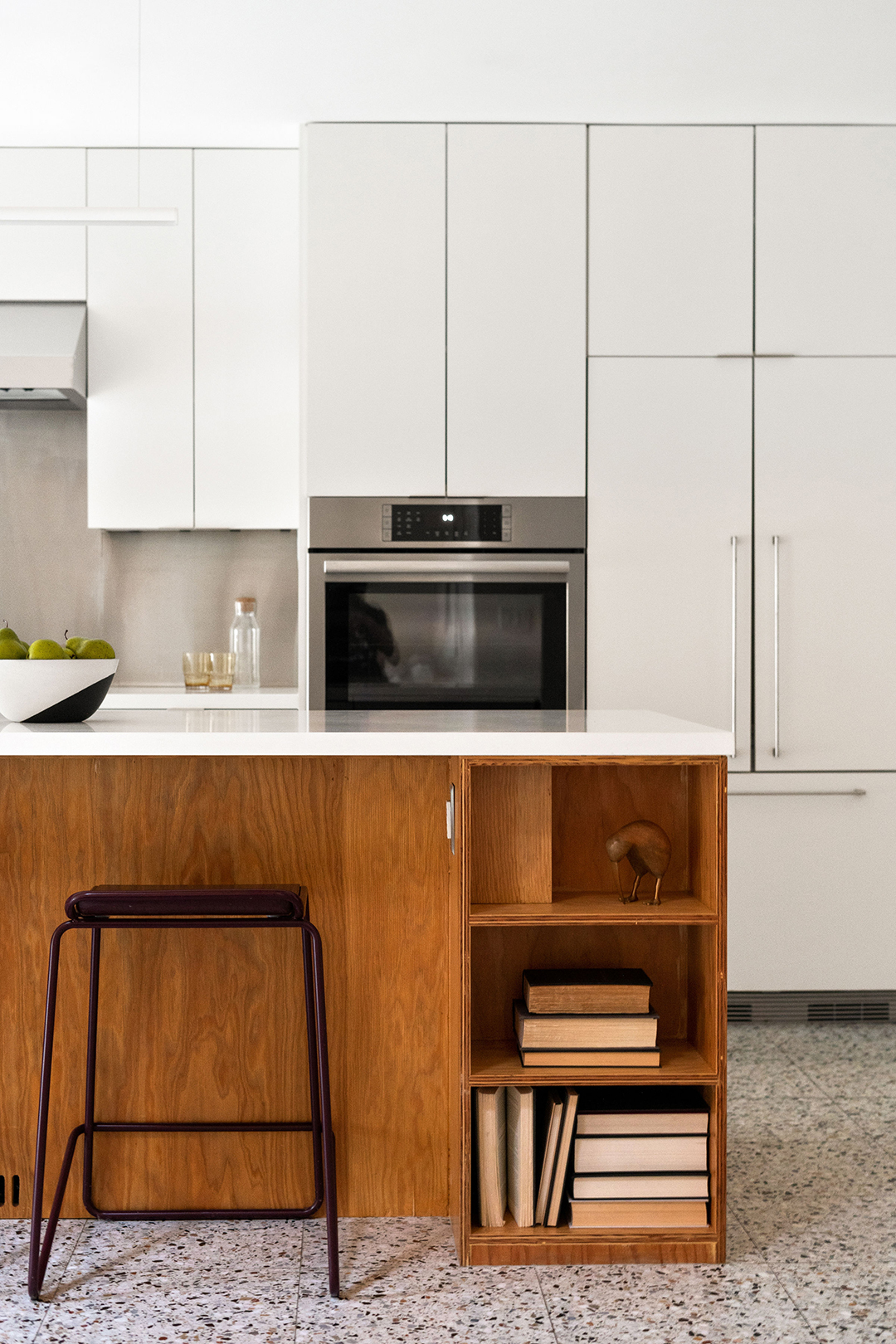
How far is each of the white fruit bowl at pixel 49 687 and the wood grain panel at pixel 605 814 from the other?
87cm

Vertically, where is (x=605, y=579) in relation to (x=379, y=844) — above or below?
above

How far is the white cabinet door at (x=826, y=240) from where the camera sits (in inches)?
136

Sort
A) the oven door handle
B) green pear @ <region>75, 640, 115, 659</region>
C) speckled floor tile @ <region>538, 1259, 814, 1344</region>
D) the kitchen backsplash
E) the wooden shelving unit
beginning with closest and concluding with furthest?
1. speckled floor tile @ <region>538, 1259, 814, 1344</region>
2. the wooden shelving unit
3. green pear @ <region>75, 640, 115, 659</region>
4. the oven door handle
5. the kitchen backsplash

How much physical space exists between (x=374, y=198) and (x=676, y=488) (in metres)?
1.24

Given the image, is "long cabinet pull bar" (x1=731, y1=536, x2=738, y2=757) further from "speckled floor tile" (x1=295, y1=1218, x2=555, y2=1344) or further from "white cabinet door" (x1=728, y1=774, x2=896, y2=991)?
"speckled floor tile" (x1=295, y1=1218, x2=555, y2=1344)

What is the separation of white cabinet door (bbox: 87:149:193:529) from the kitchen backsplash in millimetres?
349

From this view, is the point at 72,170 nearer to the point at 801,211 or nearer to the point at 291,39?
the point at 291,39

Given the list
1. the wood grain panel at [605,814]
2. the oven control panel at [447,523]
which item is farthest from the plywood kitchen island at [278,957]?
the oven control panel at [447,523]

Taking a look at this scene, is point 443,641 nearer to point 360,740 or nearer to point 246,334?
point 246,334

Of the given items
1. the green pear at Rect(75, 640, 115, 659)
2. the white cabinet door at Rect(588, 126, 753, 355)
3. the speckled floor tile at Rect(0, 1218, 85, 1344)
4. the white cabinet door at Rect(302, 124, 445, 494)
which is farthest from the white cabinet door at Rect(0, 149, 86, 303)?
the speckled floor tile at Rect(0, 1218, 85, 1344)

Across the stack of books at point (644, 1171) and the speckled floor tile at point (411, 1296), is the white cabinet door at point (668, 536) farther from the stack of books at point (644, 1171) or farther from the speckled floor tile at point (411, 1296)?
the speckled floor tile at point (411, 1296)

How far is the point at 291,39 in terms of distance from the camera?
2.98m

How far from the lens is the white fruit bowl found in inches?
80.4

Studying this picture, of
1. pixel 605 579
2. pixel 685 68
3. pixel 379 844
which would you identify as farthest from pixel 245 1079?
pixel 685 68
